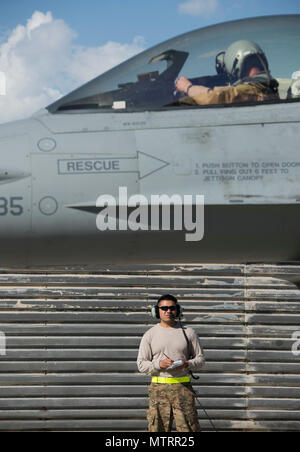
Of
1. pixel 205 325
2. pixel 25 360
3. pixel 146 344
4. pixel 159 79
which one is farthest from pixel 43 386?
pixel 159 79

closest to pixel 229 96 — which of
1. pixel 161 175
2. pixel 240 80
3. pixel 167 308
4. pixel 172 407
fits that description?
pixel 240 80

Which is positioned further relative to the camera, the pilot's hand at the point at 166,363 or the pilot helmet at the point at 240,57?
the pilot's hand at the point at 166,363

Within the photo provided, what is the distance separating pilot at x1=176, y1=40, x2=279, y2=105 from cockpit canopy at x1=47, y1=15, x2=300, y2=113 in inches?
1.4

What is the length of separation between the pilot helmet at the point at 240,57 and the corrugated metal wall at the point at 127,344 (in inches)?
200

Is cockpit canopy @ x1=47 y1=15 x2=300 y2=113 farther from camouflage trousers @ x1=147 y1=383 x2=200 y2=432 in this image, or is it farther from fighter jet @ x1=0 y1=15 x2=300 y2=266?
camouflage trousers @ x1=147 y1=383 x2=200 y2=432

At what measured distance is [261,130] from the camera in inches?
191

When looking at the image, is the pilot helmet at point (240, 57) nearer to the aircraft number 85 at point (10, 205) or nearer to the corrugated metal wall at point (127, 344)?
the aircraft number 85 at point (10, 205)

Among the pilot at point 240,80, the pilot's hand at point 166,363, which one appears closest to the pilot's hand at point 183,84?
the pilot at point 240,80

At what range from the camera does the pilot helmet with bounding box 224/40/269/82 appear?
5.07 m

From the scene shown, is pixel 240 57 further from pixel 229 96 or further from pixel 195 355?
pixel 195 355

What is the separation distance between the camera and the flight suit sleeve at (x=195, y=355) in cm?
584

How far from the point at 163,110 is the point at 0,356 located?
5.97 m
